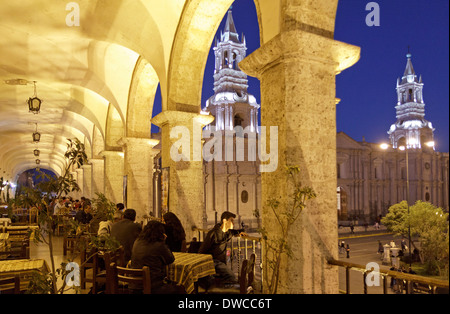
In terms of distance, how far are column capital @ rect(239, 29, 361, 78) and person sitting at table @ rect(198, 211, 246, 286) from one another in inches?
74.0

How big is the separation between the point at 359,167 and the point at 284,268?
38757 millimetres

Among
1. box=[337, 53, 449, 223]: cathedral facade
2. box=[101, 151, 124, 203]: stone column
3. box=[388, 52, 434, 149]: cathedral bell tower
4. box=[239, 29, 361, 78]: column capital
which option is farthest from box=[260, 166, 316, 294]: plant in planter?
box=[388, 52, 434, 149]: cathedral bell tower

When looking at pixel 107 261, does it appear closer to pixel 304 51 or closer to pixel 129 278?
pixel 129 278

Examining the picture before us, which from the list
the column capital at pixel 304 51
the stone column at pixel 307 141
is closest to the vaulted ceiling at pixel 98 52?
the column capital at pixel 304 51

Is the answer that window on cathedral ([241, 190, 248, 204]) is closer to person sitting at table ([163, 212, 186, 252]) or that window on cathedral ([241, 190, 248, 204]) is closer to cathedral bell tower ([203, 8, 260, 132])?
cathedral bell tower ([203, 8, 260, 132])

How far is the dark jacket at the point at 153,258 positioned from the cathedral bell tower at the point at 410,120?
158 feet

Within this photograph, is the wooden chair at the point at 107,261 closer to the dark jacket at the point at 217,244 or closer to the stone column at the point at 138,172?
the dark jacket at the point at 217,244

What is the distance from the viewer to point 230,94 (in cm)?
3338

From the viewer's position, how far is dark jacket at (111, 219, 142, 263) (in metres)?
4.84

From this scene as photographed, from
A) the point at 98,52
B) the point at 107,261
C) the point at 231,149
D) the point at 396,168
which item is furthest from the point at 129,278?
the point at 396,168

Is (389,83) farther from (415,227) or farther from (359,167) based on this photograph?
(415,227)

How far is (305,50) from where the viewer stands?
135 inches

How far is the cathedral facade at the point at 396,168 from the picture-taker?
38812 mm

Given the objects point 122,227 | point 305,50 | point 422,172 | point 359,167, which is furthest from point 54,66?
point 422,172
